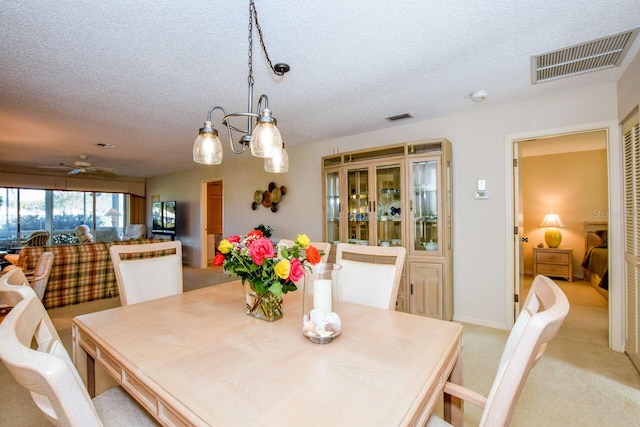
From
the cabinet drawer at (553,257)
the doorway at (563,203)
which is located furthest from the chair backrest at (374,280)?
the cabinet drawer at (553,257)

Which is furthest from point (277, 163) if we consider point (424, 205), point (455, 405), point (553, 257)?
point (553, 257)

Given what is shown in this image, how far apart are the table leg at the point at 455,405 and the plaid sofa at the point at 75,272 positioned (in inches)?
178

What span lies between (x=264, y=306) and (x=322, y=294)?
32cm

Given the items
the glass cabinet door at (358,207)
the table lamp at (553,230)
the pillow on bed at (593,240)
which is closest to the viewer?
the glass cabinet door at (358,207)

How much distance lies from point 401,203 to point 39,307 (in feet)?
9.64

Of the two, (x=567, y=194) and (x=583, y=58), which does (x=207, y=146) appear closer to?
(x=583, y=58)

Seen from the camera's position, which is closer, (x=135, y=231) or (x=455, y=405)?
(x=455, y=405)

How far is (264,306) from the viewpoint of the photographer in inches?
51.8

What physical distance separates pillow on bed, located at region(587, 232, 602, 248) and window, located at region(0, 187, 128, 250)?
10.4 m

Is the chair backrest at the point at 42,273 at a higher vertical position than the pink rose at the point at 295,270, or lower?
lower

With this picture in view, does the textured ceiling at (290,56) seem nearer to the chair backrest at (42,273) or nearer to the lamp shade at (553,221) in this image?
the chair backrest at (42,273)

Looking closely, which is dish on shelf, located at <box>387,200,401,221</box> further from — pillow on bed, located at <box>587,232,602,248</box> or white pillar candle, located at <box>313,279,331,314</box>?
pillow on bed, located at <box>587,232,602,248</box>

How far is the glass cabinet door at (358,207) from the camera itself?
11.6ft

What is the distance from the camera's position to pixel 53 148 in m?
4.63
